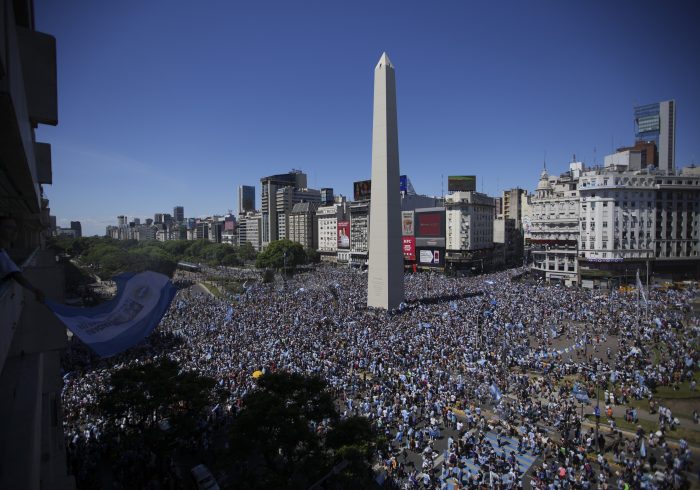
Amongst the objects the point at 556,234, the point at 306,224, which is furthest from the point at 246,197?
the point at 556,234

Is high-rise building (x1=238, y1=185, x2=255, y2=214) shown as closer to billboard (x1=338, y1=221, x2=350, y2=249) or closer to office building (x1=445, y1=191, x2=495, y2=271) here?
billboard (x1=338, y1=221, x2=350, y2=249)

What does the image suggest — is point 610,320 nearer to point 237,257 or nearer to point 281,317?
point 281,317

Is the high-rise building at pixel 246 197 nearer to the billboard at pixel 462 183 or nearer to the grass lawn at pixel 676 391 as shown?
the billboard at pixel 462 183

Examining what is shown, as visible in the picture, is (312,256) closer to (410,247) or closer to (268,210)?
(410,247)

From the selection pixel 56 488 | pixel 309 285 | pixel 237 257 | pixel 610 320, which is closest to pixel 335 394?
pixel 56 488

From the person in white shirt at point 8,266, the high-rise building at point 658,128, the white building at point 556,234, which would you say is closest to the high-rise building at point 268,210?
the white building at point 556,234

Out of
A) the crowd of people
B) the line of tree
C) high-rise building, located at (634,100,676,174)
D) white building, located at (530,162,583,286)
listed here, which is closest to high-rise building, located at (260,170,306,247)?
the line of tree
